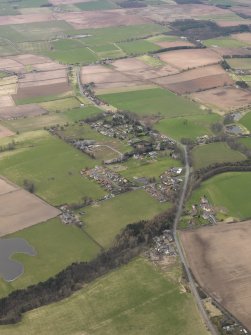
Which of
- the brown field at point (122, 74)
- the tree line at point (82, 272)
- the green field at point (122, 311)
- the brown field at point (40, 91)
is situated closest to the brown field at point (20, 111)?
the brown field at point (40, 91)

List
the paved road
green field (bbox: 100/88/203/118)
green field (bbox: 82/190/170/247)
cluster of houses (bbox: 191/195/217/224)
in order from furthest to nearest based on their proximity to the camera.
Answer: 1. green field (bbox: 100/88/203/118)
2. cluster of houses (bbox: 191/195/217/224)
3. green field (bbox: 82/190/170/247)
4. the paved road

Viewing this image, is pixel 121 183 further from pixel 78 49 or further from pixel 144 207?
pixel 78 49

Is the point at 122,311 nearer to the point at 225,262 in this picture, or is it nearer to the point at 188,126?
the point at 225,262

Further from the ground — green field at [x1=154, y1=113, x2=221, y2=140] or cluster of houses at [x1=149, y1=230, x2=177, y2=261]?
cluster of houses at [x1=149, y1=230, x2=177, y2=261]

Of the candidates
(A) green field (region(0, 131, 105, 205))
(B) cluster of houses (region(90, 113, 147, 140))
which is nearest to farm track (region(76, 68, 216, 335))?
(A) green field (region(0, 131, 105, 205))

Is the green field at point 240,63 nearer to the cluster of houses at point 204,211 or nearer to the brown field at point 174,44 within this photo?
the brown field at point 174,44

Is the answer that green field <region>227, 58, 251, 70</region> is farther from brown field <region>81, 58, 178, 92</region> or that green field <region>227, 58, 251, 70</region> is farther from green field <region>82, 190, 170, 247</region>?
green field <region>82, 190, 170, 247</region>
